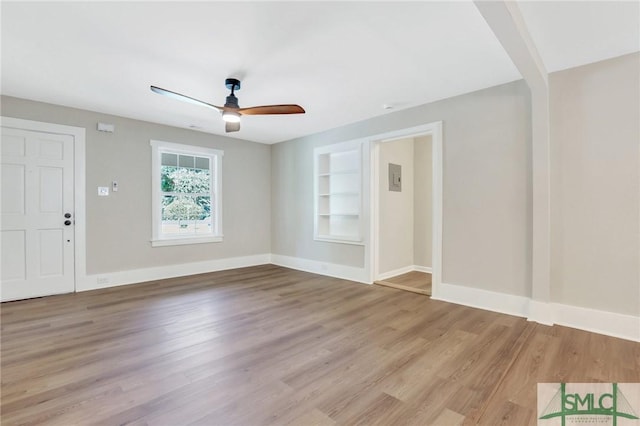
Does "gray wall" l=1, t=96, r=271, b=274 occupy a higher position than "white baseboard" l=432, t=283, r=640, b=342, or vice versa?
"gray wall" l=1, t=96, r=271, b=274

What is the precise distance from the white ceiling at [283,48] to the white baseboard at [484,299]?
242cm

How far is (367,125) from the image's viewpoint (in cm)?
480

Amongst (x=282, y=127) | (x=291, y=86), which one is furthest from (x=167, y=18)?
(x=282, y=127)

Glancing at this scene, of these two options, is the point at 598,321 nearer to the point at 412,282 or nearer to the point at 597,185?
the point at 597,185

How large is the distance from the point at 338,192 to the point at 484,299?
9.39ft

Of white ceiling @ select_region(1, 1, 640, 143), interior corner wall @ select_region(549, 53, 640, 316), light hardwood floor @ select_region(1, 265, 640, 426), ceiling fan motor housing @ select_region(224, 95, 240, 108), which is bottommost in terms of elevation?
light hardwood floor @ select_region(1, 265, 640, 426)

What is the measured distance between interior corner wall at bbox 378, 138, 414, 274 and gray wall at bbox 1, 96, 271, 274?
293 cm

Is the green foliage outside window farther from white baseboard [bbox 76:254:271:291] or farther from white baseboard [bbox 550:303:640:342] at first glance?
white baseboard [bbox 550:303:640:342]

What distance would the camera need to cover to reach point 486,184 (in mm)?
3551

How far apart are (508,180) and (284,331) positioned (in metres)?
2.95

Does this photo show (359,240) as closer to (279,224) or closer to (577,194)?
(279,224)

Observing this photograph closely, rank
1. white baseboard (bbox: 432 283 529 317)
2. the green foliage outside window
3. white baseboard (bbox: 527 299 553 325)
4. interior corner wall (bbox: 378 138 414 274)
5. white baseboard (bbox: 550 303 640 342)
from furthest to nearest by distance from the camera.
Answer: the green foliage outside window
interior corner wall (bbox: 378 138 414 274)
white baseboard (bbox: 432 283 529 317)
white baseboard (bbox: 527 299 553 325)
white baseboard (bbox: 550 303 640 342)

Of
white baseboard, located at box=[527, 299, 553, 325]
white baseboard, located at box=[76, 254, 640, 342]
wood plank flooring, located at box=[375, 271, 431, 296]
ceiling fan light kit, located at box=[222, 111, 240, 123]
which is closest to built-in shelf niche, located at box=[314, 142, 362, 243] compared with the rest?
white baseboard, located at box=[76, 254, 640, 342]

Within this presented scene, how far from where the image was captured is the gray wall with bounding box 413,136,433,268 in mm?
5562
